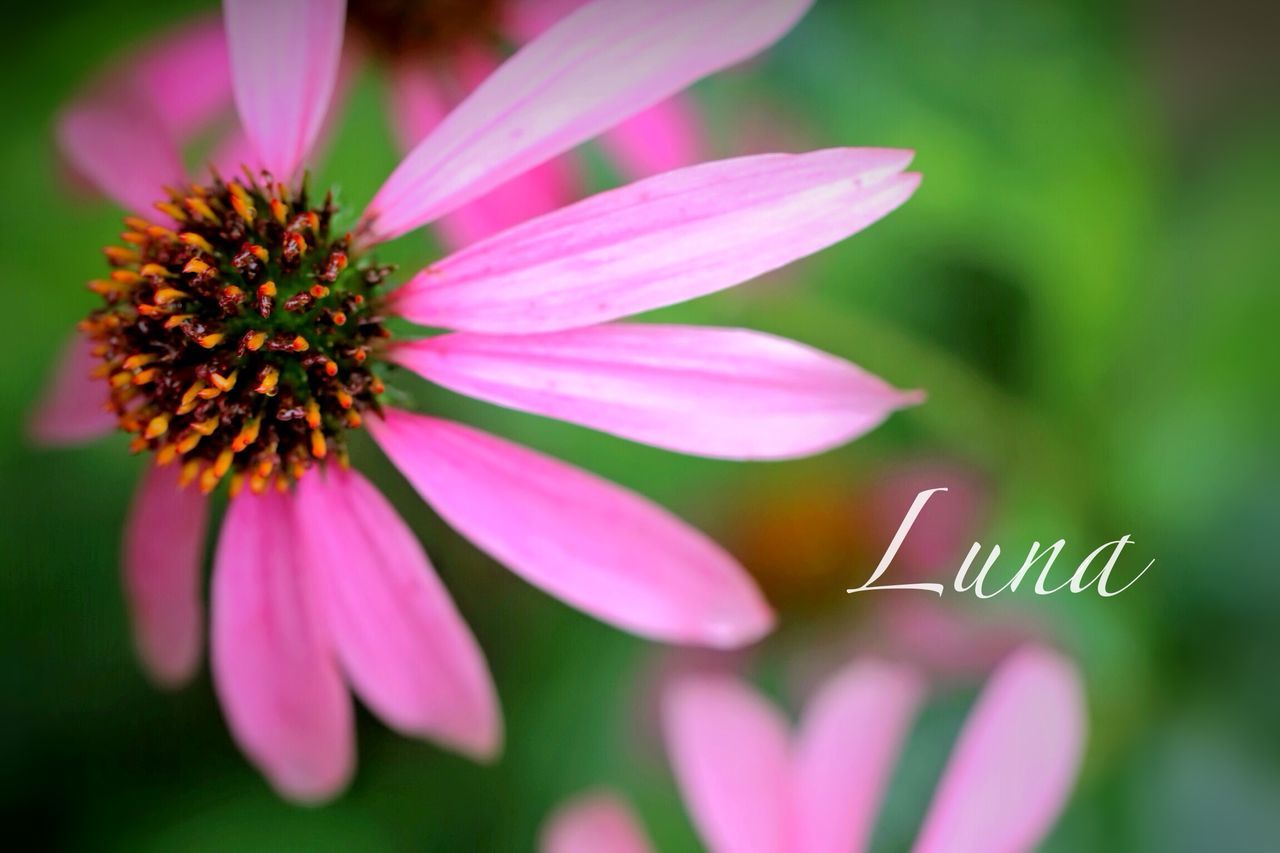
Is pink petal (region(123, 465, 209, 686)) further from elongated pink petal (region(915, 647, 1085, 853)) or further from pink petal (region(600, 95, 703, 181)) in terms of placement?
elongated pink petal (region(915, 647, 1085, 853))

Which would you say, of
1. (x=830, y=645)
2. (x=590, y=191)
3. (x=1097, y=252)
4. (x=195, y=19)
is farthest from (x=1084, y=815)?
(x=195, y=19)

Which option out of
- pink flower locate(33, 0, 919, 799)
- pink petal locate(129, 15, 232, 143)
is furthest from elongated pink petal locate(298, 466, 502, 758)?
pink petal locate(129, 15, 232, 143)

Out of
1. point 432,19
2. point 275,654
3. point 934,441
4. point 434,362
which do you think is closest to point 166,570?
point 275,654

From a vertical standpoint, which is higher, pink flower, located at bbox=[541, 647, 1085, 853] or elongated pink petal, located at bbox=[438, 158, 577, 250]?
elongated pink petal, located at bbox=[438, 158, 577, 250]

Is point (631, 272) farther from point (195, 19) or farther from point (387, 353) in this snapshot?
point (195, 19)

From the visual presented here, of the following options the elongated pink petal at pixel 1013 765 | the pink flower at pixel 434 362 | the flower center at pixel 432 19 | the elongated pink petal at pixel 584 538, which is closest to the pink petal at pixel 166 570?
the pink flower at pixel 434 362

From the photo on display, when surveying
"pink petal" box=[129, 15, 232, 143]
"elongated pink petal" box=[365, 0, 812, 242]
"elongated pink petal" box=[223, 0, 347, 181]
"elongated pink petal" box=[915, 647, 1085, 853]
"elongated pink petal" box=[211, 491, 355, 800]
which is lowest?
"elongated pink petal" box=[915, 647, 1085, 853]
